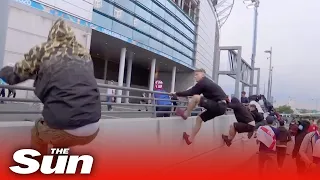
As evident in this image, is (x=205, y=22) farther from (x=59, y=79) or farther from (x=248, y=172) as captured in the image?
(x=59, y=79)

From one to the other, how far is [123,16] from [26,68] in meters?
30.5

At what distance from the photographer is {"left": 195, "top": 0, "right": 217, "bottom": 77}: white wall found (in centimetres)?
5591

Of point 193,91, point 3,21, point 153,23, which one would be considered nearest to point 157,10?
point 153,23

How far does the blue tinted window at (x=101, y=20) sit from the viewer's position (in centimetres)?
2759

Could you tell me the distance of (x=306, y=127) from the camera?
24.1ft

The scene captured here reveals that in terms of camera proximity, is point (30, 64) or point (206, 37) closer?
point (30, 64)

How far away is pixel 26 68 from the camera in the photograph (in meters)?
2.59

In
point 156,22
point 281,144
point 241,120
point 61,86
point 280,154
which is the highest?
point 156,22

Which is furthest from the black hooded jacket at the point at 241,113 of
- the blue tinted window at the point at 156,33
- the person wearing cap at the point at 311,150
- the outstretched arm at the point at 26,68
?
the blue tinted window at the point at 156,33

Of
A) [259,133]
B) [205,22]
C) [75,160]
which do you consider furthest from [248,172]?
[205,22]

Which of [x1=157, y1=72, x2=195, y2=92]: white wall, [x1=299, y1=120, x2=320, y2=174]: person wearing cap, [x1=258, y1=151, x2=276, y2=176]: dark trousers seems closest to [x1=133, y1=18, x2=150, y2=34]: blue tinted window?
[x1=157, y1=72, x2=195, y2=92]: white wall

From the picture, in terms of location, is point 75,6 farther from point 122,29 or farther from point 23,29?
point 122,29

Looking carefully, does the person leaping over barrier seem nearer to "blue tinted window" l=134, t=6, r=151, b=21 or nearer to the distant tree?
"blue tinted window" l=134, t=6, r=151, b=21

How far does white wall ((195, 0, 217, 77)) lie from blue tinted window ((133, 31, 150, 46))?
1934cm
